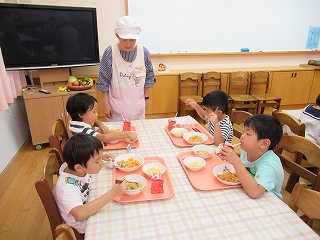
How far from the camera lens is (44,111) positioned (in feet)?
9.89

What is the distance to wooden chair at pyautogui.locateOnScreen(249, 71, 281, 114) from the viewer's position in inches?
154

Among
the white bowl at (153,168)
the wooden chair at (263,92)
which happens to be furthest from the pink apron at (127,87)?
the wooden chair at (263,92)

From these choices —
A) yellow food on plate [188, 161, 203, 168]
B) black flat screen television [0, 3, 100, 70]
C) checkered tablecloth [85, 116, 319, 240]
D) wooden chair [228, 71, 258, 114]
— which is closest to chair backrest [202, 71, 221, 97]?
wooden chair [228, 71, 258, 114]

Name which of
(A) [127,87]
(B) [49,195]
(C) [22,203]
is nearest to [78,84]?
(A) [127,87]

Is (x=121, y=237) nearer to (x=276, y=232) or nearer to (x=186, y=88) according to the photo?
(x=276, y=232)

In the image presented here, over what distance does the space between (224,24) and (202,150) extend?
3.28 metres

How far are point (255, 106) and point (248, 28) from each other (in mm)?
1426

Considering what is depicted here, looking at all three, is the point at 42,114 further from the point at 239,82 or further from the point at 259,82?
the point at 259,82

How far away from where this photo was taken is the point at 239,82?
408 cm

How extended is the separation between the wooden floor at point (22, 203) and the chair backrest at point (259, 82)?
245 cm

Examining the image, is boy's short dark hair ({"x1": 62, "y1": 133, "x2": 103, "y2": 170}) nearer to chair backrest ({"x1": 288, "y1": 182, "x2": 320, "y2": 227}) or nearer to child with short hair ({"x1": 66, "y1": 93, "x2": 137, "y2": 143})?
child with short hair ({"x1": 66, "y1": 93, "x2": 137, "y2": 143})

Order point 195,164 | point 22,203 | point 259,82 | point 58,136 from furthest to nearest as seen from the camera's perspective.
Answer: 1. point 259,82
2. point 22,203
3. point 58,136
4. point 195,164

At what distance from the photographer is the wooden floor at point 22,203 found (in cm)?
190

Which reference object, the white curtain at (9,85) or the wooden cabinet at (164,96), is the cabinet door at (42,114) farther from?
the wooden cabinet at (164,96)
